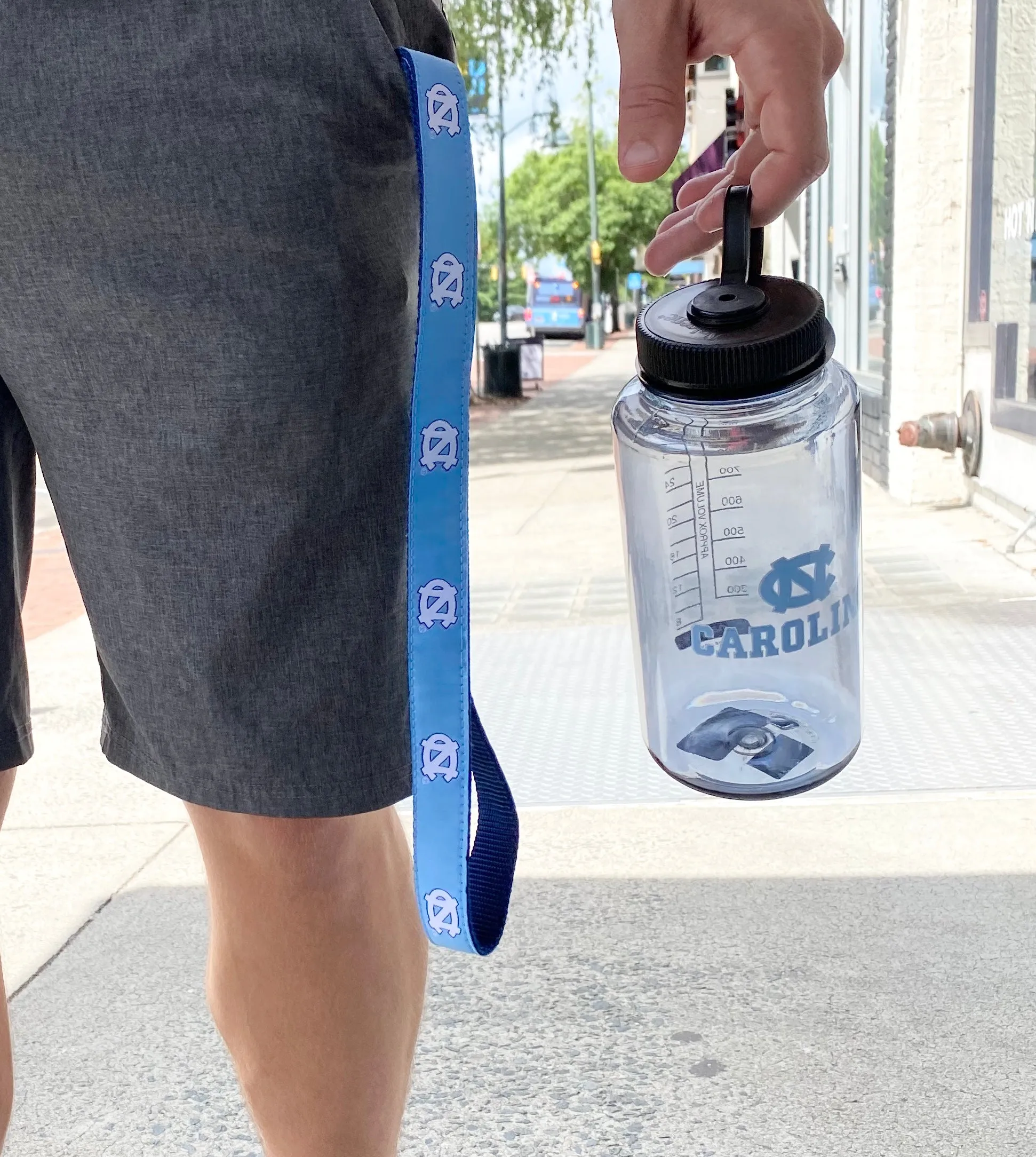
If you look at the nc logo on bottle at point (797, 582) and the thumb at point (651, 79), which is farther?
the nc logo on bottle at point (797, 582)

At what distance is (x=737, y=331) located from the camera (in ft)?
3.92

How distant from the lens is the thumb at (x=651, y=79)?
3.94ft

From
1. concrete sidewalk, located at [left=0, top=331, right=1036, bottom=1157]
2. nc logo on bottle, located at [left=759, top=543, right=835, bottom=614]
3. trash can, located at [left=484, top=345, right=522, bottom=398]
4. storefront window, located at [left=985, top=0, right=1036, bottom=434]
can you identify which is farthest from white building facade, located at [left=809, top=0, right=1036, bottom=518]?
trash can, located at [left=484, top=345, right=522, bottom=398]

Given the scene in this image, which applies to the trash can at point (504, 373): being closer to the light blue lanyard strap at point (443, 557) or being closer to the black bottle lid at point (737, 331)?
the black bottle lid at point (737, 331)

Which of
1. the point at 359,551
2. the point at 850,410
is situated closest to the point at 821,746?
the point at 850,410

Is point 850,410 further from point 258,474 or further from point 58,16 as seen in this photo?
point 58,16

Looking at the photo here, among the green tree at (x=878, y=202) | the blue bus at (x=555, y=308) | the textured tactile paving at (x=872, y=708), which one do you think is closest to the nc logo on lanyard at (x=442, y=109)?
the textured tactile paving at (x=872, y=708)

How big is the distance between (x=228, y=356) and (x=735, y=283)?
48 centimetres

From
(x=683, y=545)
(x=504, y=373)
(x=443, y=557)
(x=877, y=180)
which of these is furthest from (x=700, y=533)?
(x=504, y=373)

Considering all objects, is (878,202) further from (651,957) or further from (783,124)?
(783,124)

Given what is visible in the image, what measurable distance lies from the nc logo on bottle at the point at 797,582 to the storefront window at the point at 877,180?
6.71m

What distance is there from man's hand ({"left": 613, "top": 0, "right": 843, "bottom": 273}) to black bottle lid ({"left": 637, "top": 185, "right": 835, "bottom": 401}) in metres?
0.04

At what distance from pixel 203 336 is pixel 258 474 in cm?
12

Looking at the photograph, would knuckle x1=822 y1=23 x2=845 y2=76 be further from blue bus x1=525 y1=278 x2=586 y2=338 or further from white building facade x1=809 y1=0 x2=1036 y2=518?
blue bus x1=525 y1=278 x2=586 y2=338
